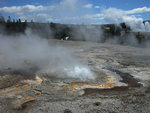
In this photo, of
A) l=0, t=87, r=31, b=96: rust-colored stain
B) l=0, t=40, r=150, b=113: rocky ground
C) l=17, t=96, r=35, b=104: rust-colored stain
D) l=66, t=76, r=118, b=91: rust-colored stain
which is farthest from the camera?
Result: l=66, t=76, r=118, b=91: rust-colored stain

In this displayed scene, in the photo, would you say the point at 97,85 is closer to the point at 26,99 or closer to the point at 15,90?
the point at 26,99

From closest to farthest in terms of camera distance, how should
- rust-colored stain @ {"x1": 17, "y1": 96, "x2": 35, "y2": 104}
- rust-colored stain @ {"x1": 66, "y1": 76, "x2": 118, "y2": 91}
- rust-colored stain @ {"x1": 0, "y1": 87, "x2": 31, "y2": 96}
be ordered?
rust-colored stain @ {"x1": 17, "y1": 96, "x2": 35, "y2": 104}, rust-colored stain @ {"x1": 0, "y1": 87, "x2": 31, "y2": 96}, rust-colored stain @ {"x1": 66, "y1": 76, "x2": 118, "y2": 91}

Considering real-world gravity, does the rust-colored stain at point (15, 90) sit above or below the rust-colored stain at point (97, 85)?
above

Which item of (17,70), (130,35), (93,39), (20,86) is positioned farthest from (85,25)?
(20,86)

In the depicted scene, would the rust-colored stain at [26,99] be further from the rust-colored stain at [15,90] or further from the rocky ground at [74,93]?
the rust-colored stain at [15,90]

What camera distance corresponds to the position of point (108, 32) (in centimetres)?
2614

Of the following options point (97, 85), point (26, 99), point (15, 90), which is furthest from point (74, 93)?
point (15, 90)

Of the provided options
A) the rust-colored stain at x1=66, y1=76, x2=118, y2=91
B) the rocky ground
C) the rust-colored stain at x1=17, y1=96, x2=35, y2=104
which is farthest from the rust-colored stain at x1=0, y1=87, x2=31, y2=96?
the rust-colored stain at x1=66, y1=76, x2=118, y2=91

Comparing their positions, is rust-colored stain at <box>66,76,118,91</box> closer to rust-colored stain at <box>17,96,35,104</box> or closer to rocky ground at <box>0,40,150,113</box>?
rocky ground at <box>0,40,150,113</box>

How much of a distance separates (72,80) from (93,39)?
2095cm

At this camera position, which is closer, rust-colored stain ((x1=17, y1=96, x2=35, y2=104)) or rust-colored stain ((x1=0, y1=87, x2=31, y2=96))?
rust-colored stain ((x1=17, y1=96, x2=35, y2=104))

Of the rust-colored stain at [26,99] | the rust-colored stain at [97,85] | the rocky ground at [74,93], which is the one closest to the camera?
the rocky ground at [74,93]

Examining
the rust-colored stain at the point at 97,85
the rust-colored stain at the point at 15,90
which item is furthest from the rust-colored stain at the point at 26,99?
the rust-colored stain at the point at 97,85

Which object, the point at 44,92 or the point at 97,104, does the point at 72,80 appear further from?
the point at 97,104
